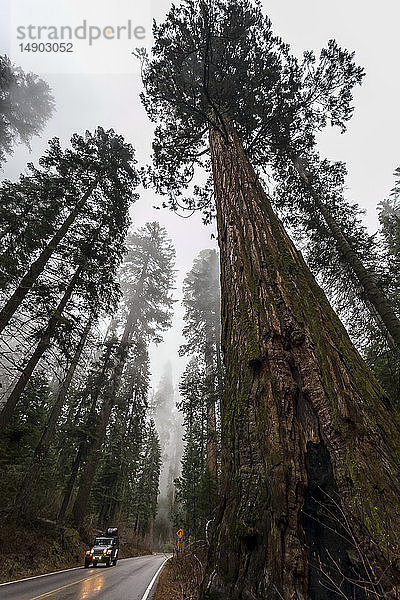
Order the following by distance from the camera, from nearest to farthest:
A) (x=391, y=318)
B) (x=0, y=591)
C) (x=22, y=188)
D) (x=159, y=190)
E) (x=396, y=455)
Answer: (x=396, y=455) → (x=0, y=591) → (x=391, y=318) → (x=159, y=190) → (x=22, y=188)

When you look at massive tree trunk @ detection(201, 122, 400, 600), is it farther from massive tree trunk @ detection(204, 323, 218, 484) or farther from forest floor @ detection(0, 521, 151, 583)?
massive tree trunk @ detection(204, 323, 218, 484)

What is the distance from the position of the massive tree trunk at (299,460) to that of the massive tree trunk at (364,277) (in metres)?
5.81

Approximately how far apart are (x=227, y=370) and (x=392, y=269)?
720 centimetres

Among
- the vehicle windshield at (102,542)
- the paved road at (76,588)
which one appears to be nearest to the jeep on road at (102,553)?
the vehicle windshield at (102,542)

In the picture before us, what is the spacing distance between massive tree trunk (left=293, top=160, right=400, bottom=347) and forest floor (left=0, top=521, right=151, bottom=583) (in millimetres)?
12033

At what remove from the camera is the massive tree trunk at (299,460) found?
150 cm

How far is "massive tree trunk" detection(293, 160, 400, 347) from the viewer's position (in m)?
7.42

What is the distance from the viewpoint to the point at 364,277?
327 inches

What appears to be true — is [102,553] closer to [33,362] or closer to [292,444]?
[33,362]

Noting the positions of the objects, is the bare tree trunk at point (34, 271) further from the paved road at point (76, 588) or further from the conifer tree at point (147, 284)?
the conifer tree at point (147, 284)

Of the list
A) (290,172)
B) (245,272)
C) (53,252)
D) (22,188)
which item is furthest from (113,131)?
(245,272)

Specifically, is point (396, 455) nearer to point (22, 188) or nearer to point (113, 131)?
point (22, 188)

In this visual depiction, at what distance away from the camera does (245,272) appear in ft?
9.89

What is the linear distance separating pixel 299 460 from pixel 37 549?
44.2ft
